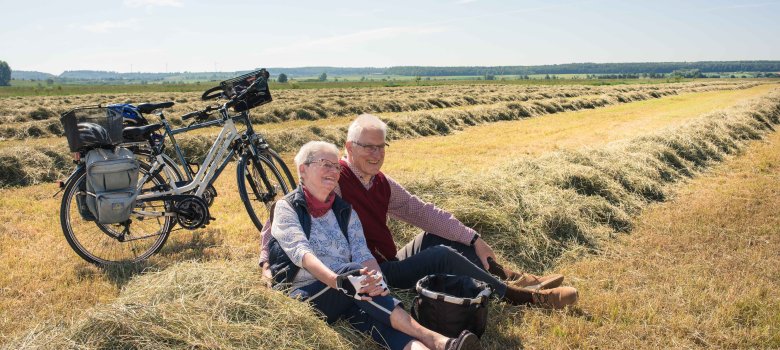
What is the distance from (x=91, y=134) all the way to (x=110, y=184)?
16.5 inches

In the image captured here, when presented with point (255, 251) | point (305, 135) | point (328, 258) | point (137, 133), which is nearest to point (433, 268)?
point (328, 258)

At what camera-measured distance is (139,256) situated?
492 cm

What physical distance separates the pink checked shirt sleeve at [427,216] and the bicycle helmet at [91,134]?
2.32m

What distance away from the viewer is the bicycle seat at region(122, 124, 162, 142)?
4.88 metres

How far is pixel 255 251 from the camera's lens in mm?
5168

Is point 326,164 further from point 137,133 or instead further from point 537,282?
point 137,133

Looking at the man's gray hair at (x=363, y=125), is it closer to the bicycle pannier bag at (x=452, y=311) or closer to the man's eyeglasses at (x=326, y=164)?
the man's eyeglasses at (x=326, y=164)

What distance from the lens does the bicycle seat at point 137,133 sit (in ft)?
16.0

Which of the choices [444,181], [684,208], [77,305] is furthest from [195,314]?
[684,208]

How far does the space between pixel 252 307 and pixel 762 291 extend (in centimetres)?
372

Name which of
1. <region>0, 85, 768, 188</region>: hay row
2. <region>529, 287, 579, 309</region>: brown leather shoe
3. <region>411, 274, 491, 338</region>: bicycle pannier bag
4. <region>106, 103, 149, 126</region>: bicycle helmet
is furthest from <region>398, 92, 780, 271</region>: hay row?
<region>0, 85, 768, 188</region>: hay row

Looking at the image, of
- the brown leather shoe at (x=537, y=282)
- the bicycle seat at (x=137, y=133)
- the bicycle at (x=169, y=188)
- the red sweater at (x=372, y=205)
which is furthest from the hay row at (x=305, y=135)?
the brown leather shoe at (x=537, y=282)

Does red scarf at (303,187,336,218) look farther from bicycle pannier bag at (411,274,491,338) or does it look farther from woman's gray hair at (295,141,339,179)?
bicycle pannier bag at (411,274,491,338)

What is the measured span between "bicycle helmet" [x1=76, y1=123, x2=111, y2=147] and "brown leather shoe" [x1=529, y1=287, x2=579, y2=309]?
137 inches
